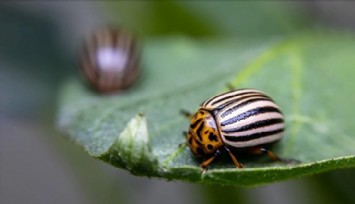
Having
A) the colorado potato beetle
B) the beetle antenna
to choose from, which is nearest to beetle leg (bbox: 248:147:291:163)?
the beetle antenna

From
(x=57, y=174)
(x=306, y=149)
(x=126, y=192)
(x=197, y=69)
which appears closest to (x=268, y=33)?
(x=197, y=69)

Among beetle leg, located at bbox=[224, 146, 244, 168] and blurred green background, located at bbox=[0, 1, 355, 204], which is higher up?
beetle leg, located at bbox=[224, 146, 244, 168]

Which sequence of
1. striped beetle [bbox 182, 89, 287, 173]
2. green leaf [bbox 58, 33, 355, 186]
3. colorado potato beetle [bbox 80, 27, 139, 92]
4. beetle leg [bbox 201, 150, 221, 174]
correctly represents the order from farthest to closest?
colorado potato beetle [bbox 80, 27, 139, 92]
striped beetle [bbox 182, 89, 287, 173]
beetle leg [bbox 201, 150, 221, 174]
green leaf [bbox 58, 33, 355, 186]

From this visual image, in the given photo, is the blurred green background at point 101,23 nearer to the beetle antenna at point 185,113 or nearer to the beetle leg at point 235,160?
the beetle antenna at point 185,113

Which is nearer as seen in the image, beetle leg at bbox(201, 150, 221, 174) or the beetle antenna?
beetle leg at bbox(201, 150, 221, 174)

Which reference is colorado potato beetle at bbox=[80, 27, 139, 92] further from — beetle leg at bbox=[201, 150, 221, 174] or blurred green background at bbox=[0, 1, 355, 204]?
beetle leg at bbox=[201, 150, 221, 174]

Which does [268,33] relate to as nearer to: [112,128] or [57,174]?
[112,128]

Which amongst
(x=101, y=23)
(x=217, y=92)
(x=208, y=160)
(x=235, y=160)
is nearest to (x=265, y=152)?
(x=235, y=160)

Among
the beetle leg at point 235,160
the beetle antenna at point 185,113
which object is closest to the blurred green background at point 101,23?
the beetle antenna at point 185,113
